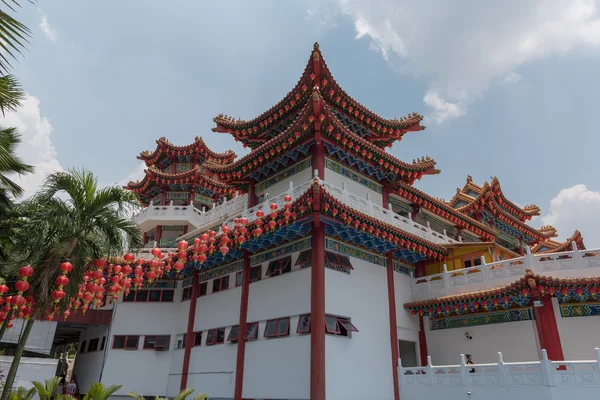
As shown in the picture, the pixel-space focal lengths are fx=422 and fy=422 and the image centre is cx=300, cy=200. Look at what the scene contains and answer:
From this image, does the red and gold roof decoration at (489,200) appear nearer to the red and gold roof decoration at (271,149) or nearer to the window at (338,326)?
the red and gold roof decoration at (271,149)

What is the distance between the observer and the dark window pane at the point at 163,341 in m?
21.2

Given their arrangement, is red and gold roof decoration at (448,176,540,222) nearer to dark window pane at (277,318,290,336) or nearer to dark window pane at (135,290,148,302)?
dark window pane at (277,318,290,336)

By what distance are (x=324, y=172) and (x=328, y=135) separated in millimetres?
1563

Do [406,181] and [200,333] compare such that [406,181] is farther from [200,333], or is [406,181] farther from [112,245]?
[112,245]

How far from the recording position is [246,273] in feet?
59.9

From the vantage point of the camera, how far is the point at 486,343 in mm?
16516

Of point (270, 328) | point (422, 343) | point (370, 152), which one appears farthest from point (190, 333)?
point (370, 152)

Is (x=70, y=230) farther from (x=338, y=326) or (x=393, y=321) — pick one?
(x=393, y=321)

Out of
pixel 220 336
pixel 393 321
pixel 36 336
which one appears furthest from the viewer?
pixel 36 336

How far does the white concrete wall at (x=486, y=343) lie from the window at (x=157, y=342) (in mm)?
12643

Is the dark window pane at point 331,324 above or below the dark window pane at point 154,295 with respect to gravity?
below

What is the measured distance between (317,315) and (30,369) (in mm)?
13927

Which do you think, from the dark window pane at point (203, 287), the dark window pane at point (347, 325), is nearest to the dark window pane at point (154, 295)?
the dark window pane at point (203, 287)

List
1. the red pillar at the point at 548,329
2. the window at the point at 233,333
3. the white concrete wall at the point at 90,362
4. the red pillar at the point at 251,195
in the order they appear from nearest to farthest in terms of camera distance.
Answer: the red pillar at the point at 548,329
the window at the point at 233,333
the red pillar at the point at 251,195
the white concrete wall at the point at 90,362
